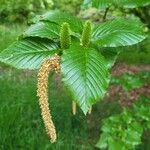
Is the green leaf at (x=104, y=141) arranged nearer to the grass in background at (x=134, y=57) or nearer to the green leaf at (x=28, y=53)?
the green leaf at (x=28, y=53)

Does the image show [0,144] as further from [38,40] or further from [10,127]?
[38,40]

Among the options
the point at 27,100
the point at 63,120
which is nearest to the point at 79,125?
the point at 63,120

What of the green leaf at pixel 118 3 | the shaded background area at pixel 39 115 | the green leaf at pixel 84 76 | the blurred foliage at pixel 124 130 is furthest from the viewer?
the shaded background area at pixel 39 115

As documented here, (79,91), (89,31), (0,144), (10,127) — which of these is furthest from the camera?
(10,127)

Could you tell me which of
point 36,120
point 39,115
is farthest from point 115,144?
point 39,115

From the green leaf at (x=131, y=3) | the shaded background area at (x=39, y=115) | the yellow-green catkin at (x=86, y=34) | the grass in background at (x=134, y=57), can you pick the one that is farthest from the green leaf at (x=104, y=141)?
the grass in background at (x=134, y=57)

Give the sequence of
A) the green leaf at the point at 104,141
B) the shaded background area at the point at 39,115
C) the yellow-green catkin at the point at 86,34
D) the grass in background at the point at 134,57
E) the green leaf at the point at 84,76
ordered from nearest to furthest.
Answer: the green leaf at the point at 84,76, the yellow-green catkin at the point at 86,34, the green leaf at the point at 104,141, the shaded background area at the point at 39,115, the grass in background at the point at 134,57
